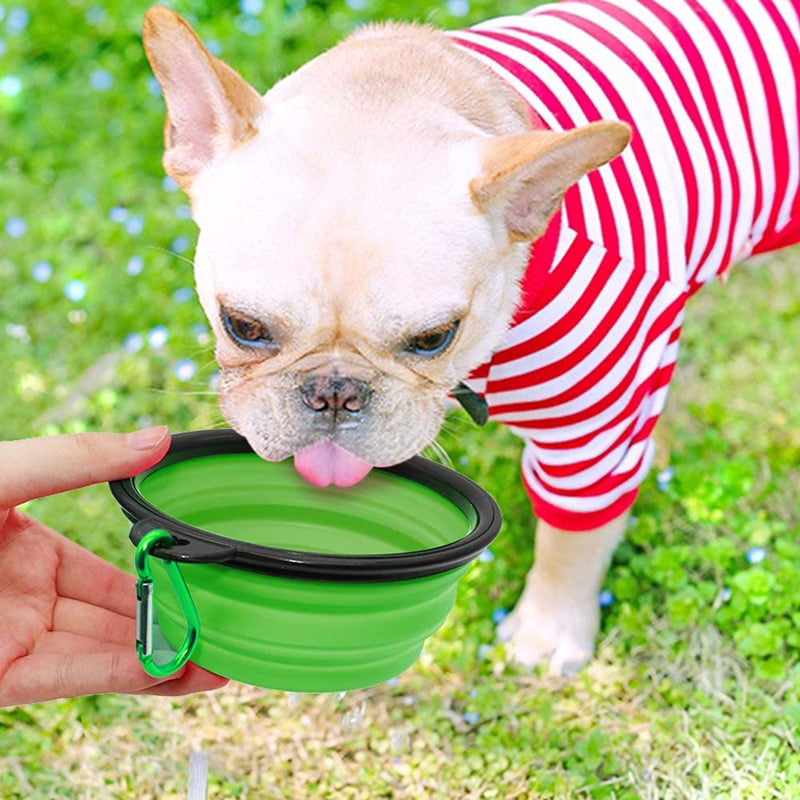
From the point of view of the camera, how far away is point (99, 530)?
103 inches

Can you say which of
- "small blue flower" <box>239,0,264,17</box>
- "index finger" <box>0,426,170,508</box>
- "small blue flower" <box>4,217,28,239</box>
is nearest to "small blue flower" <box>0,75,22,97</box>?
"small blue flower" <box>4,217,28,239</box>

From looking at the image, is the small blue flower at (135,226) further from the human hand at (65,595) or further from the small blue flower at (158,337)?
the human hand at (65,595)

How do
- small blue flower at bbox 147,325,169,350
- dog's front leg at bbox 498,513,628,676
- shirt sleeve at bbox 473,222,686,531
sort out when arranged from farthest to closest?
small blue flower at bbox 147,325,169,350, dog's front leg at bbox 498,513,628,676, shirt sleeve at bbox 473,222,686,531

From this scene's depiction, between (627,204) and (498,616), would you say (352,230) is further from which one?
(498,616)

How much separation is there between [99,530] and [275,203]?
1.20m

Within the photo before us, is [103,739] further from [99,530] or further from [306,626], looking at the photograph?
[306,626]

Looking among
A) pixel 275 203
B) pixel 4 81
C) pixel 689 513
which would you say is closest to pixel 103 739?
pixel 275 203

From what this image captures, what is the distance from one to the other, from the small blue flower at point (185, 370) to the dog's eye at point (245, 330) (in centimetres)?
127

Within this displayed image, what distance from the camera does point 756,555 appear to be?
8.15 feet

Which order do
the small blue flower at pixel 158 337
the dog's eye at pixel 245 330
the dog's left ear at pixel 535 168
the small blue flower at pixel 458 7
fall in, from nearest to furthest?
the dog's left ear at pixel 535 168 < the dog's eye at pixel 245 330 < the small blue flower at pixel 158 337 < the small blue flower at pixel 458 7

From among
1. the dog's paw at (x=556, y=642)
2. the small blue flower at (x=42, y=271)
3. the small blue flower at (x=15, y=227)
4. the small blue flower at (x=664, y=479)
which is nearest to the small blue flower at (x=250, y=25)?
the small blue flower at (x=15, y=227)

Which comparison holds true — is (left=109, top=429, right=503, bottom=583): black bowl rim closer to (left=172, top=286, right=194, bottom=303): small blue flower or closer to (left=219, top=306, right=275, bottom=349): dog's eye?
(left=219, top=306, right=275, bottom=349): dog's eye

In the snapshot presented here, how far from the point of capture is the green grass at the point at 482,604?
2146 millimetres

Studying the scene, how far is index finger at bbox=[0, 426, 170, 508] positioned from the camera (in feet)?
5.61
